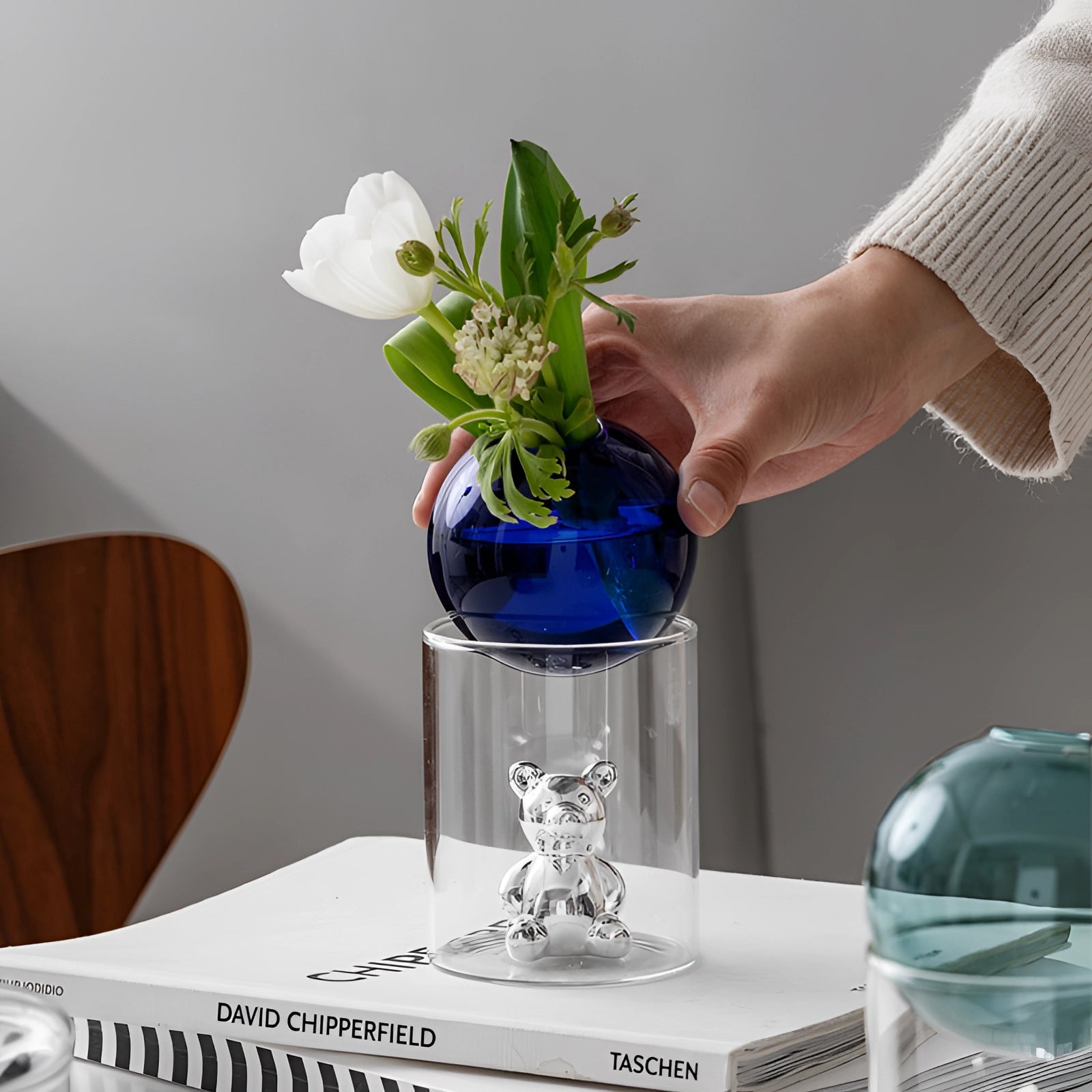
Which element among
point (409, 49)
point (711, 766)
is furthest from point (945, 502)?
point (409, 49)

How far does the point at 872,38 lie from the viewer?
1.02m

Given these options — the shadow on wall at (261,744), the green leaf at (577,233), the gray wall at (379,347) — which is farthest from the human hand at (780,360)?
the shadow on wall at (261,744)

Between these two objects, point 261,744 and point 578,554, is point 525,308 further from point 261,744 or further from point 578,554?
point 261,744

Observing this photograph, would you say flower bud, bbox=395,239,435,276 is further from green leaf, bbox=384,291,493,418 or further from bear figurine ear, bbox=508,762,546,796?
bear figurine ear, bbox=508,762,546,796

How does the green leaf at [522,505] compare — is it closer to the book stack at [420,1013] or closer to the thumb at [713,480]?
the thumb at [713,480]

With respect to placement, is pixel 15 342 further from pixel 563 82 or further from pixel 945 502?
pixel 945 502

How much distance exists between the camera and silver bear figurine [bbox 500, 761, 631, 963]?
0.48 metres

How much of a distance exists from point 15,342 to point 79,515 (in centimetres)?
21

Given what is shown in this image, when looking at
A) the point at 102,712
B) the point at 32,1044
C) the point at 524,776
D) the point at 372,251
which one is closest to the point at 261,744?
the point at 102,712

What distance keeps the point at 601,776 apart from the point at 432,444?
157 mm

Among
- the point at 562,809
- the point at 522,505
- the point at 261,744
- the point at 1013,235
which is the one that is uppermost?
the point at 1013,235

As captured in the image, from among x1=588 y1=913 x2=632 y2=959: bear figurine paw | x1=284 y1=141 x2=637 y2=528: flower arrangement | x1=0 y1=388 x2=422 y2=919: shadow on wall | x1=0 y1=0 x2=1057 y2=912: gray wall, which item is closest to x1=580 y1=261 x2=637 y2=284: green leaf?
x1=284 y1=141 x2=637 y2=528: flower arrangement

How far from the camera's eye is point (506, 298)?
0.44 metres

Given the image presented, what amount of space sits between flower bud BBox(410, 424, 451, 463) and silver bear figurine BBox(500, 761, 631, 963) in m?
0.14
